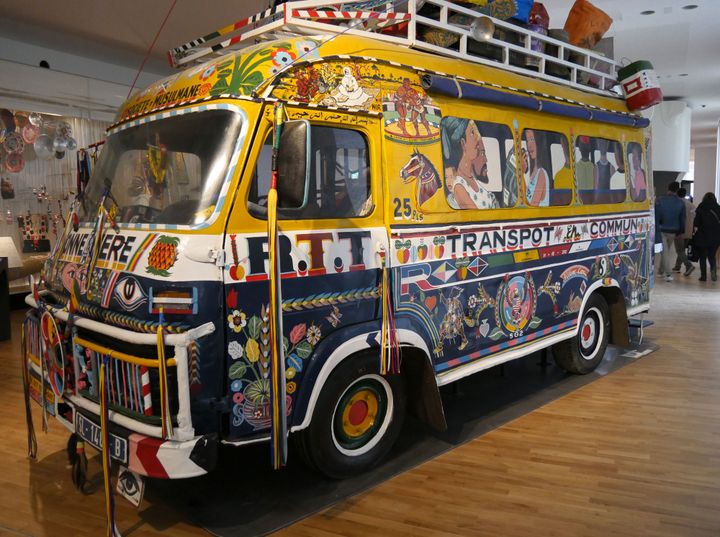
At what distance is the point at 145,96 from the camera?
355 cm

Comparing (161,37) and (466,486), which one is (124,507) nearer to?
(466,486)

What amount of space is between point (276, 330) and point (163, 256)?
2.08ft

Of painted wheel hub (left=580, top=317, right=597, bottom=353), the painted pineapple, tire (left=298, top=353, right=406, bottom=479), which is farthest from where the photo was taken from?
painted wheel hub (left=580, top=317, right=597, bottom=353)

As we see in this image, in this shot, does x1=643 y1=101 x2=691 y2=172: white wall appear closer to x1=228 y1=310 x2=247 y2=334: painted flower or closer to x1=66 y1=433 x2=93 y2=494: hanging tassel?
x1=228 y1=310 x2=247 y2=334: painted flower

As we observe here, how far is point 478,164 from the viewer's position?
4.08 meters

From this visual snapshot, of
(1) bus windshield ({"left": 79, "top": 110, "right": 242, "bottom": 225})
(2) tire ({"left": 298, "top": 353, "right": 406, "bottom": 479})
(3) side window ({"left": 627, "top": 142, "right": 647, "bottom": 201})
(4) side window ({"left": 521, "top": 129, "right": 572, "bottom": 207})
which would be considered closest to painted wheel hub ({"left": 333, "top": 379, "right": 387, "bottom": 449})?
(2) tire ({"left": 298, "top": 353, "right": 406, "bottom": 479})

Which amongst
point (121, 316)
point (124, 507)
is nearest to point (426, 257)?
point (121, 316)

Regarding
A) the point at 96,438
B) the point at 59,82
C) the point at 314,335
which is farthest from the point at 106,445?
the point at 59,82

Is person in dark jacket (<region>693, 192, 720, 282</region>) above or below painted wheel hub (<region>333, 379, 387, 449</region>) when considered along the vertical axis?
above

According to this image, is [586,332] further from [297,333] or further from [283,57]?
[283,57]

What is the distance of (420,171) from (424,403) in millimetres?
1447

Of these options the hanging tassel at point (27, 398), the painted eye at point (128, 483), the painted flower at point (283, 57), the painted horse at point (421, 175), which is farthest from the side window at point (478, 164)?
the hanging tassel at point (27, 398)

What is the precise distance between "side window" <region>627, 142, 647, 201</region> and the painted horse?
3116 millimetres

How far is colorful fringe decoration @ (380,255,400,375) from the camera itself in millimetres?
3406
